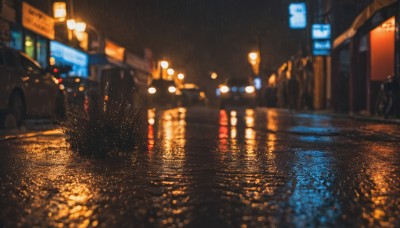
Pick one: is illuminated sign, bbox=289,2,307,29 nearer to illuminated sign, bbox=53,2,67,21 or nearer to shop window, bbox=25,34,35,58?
illuminated sign, bbox=53,2,67,21

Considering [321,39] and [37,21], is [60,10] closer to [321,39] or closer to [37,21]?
[37,21]

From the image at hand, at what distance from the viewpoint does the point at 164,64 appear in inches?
1950

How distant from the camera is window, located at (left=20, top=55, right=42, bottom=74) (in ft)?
39.8

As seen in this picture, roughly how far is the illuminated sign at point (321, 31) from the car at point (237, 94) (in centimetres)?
752

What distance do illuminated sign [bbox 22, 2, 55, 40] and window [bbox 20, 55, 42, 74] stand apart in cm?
1014

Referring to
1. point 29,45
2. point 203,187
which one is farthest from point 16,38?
point 203,187

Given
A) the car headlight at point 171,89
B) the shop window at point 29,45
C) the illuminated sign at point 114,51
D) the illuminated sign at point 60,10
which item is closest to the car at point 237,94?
the car headlight at point 171,89

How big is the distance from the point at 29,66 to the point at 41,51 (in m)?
14.4

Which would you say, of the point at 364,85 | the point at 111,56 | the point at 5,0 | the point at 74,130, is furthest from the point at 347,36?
the point at 111,56

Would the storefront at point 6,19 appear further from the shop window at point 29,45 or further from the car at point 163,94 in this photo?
the car at point 163,94

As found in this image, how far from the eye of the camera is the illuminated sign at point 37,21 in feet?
73.1

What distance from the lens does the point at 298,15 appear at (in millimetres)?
35438

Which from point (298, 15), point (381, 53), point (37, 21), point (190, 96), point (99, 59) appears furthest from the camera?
point (190, 96)

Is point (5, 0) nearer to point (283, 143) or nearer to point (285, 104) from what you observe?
point (283, 143)
